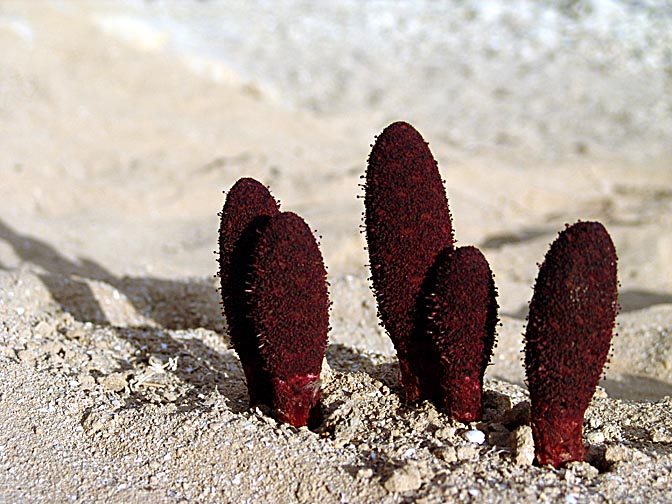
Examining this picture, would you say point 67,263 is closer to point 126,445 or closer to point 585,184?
point 126,445

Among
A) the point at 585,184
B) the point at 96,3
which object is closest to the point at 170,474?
the point at 585,184

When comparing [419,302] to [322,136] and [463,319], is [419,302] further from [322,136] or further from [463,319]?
[322,136]

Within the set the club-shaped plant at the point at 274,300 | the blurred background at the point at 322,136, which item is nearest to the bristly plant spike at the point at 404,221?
the club-shaped plant at the point at 274,300

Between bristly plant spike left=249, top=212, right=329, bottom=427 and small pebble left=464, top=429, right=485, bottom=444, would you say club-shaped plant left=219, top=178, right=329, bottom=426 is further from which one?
small pebble left=464, top=429, right=485, bottom=444

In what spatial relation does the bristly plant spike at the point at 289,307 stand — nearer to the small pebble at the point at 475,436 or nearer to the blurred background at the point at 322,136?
the small pebble at the point at 475,436

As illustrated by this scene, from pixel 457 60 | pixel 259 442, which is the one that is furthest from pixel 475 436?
pixel 457 60

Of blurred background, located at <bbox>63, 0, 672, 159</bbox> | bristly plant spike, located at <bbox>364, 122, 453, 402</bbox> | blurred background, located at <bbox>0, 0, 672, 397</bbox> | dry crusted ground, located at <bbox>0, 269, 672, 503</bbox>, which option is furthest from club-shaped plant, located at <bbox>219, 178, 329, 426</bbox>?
blurred background, located at <bbox>63, 0, 672, 159</bbox>
